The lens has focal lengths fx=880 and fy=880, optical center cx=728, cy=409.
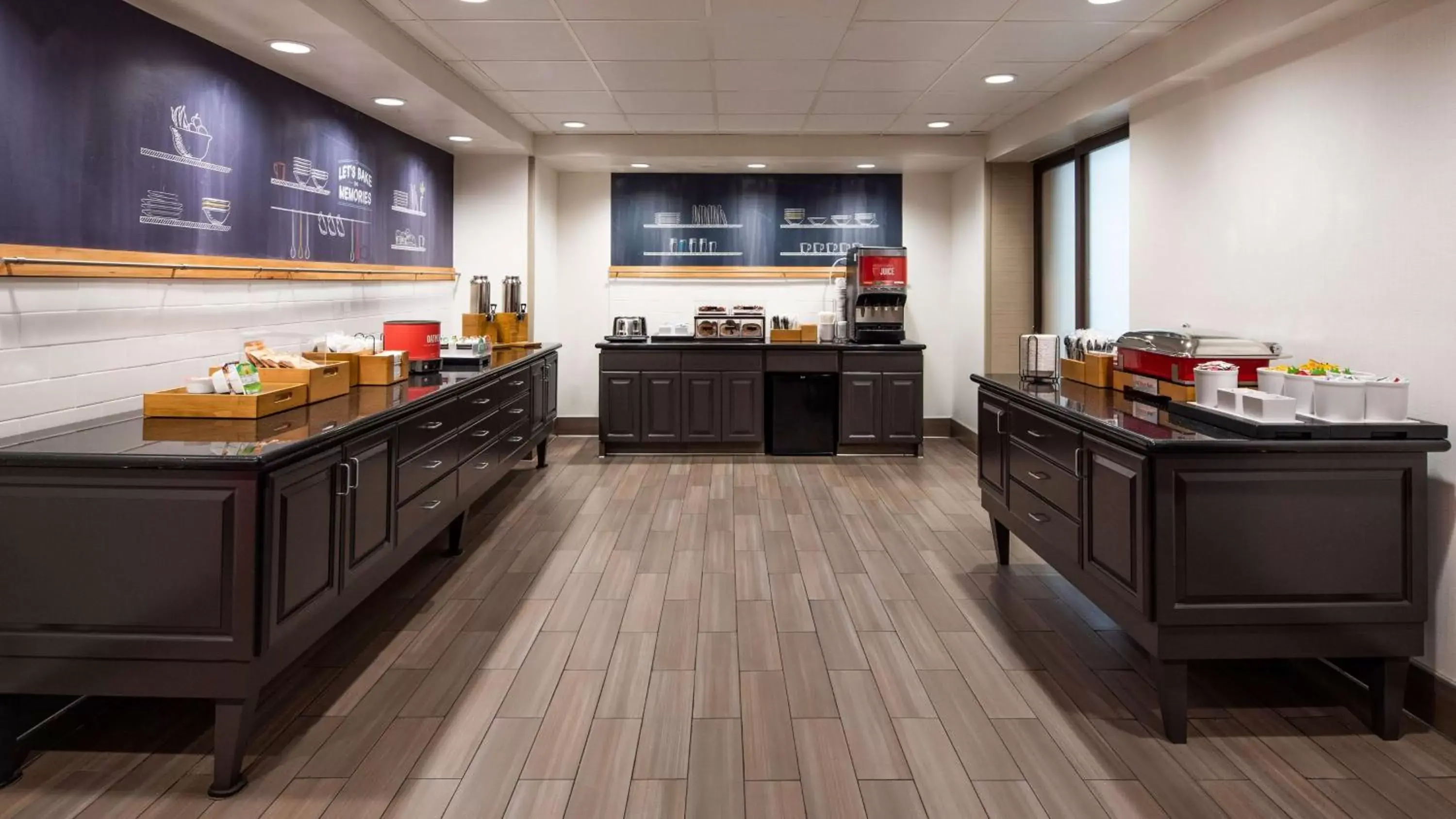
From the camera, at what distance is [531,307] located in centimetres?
725

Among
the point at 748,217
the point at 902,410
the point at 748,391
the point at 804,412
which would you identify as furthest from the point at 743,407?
the point at 748,217

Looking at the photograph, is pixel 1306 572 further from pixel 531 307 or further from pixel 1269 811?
pixel 531 307

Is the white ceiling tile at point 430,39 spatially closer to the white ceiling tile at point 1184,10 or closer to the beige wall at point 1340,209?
the white ceiling tile at point 1184,10

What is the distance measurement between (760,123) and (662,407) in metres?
2.35

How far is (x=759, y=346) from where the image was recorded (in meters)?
7.19

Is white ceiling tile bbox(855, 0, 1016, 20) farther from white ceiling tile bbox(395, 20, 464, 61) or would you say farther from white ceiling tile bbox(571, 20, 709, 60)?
white ceiling tile bbox(395, 20, 464, 61)

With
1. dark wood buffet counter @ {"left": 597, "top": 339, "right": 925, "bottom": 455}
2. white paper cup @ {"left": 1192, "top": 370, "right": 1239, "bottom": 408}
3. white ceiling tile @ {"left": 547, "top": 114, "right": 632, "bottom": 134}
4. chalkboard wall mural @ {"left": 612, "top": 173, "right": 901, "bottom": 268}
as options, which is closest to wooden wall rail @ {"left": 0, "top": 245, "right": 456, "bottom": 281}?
white ceiling tile @ {"left": 547, "top": 114, "right": 632, "bottom": 134}

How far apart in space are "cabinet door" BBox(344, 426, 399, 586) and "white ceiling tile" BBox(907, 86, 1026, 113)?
161 inches

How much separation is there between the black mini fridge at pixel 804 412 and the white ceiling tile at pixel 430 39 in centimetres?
352

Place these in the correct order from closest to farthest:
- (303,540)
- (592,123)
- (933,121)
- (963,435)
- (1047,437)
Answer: (303,540)
(1047,437)
(933,121)
(592,123)
(963,435)

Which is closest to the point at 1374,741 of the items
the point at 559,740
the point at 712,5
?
the point at 559,740

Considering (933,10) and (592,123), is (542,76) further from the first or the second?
(933,10)

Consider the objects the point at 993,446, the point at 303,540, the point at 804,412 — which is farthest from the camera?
the point at 804,412

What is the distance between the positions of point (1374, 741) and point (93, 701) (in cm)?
382
